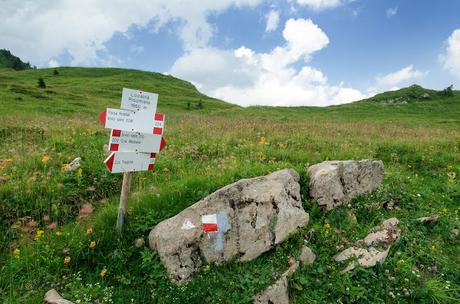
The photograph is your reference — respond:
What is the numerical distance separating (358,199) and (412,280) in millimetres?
2318

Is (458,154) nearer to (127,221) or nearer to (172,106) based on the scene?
(127,221)

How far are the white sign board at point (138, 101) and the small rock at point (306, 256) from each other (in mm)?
3636

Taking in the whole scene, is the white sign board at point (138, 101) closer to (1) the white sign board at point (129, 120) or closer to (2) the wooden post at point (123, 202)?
(1) the white sign board at point (129, 120)

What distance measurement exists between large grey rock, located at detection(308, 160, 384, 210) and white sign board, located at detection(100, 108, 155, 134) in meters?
3.75

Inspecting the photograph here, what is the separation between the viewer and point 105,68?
4126 inches

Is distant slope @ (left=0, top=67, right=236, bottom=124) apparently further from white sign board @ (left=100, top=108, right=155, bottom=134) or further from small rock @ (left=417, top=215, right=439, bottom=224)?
small rock @ (left=417, top=215, right=439, bottom=224)

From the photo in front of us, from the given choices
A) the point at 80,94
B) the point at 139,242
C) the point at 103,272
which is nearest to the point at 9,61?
the point at 80,94

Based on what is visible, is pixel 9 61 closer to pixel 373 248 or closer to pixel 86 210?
pixel 86 210

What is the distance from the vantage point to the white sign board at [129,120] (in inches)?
197

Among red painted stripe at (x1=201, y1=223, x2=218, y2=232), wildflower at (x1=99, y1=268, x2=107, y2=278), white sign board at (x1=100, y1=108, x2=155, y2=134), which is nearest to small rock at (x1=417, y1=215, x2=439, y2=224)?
red painted stripe at (x1=201, y1=223, x2=218, y2=232)

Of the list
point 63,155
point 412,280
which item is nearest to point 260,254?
point 412,280

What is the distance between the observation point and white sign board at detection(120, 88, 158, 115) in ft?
16.9

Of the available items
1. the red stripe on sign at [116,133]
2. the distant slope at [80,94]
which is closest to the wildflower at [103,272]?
the red stripe on sign at [116,133]

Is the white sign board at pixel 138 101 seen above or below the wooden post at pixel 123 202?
above
